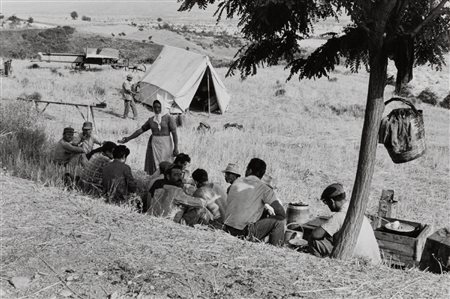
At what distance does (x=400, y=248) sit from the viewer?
5.71 meters

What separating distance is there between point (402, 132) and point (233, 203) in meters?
1.87

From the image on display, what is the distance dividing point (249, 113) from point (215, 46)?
45.9m

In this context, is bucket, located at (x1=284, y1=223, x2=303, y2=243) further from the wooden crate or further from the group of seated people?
the wooden crate

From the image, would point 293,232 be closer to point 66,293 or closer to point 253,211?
point 253,211

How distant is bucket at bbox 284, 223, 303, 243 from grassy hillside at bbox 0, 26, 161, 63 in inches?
1708

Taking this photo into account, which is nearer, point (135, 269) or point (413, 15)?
point (135, 269)

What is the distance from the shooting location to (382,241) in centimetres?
582

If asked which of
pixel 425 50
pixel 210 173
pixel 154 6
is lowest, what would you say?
pixel 210 173

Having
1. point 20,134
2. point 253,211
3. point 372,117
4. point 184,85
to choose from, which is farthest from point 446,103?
point 372,117

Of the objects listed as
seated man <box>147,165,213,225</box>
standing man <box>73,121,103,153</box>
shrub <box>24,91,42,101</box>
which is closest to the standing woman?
standing man <box>73,121,103,153</box>

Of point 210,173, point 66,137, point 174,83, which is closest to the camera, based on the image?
point 66,137

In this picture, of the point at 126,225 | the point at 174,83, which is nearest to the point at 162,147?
the point at 126,225

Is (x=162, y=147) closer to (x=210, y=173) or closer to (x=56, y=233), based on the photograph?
(x=210, y=173)

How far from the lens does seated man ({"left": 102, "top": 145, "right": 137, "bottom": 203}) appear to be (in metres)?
6.70
